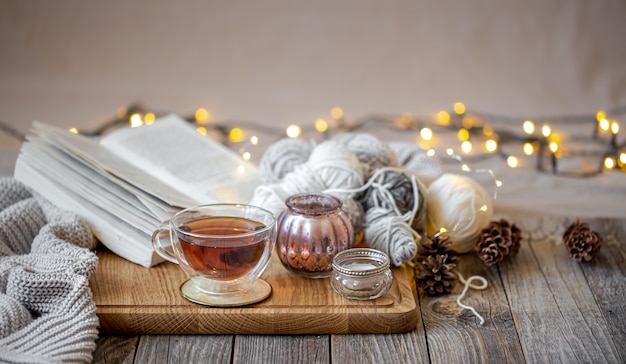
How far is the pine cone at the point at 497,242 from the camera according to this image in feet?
4.50

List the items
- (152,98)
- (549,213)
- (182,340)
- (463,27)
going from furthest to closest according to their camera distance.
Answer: (463,27) < (152,98) < (549,213) < (182,340)

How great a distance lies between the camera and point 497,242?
4.59ft

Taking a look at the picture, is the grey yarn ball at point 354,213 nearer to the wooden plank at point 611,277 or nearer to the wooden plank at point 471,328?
the wooden plank at point 471,328

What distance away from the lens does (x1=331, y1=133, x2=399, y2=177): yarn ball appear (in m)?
1.45

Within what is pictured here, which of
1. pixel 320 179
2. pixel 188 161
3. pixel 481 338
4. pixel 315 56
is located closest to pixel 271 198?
pixel 320 179

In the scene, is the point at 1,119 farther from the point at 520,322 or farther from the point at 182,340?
the point at 520,322

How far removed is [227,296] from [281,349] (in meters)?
0.12

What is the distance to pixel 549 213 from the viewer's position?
71.1 inches

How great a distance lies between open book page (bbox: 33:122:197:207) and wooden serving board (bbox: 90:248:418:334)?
210 millimetres

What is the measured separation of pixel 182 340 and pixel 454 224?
1.70ft

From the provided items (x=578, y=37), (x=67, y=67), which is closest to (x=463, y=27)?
(x=578, y=37)

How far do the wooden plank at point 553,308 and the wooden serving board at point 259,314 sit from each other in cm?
17

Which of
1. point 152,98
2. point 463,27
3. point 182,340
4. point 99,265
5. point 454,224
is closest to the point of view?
point 182,340

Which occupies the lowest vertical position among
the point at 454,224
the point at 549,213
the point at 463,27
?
the point at 549,213
